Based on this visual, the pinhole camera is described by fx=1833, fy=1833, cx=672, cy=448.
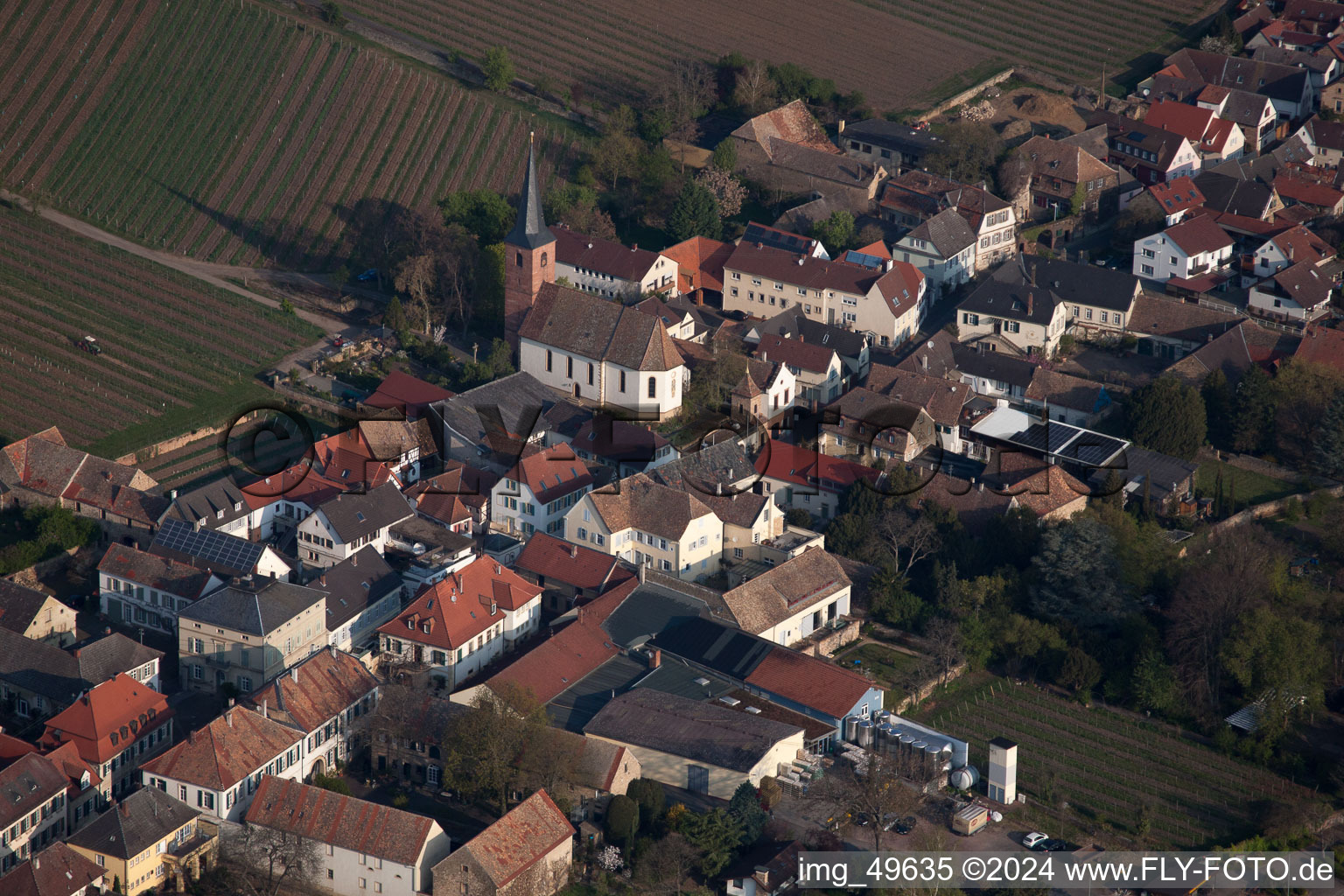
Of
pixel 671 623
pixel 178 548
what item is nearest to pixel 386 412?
pixel 178 548

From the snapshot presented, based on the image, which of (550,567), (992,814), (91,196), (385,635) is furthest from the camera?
(91,196)

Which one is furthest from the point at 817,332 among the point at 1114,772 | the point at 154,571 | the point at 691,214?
the point at 154,571

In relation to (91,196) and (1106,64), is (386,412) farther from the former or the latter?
(1106,64)

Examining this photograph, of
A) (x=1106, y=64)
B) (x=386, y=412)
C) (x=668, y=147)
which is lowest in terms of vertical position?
(x=386, y=412)

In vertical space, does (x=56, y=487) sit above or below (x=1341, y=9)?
below

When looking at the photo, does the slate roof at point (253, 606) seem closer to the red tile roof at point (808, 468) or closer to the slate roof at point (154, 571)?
the slate roof at point (154, 571)

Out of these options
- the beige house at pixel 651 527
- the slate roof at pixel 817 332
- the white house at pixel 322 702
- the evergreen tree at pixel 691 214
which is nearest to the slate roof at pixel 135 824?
the white house at pixel 322 702

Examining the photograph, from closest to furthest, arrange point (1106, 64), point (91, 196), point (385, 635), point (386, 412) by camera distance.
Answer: point (385, 635) → point (386, 412) → point (91, 196) → point (1106, 64)
